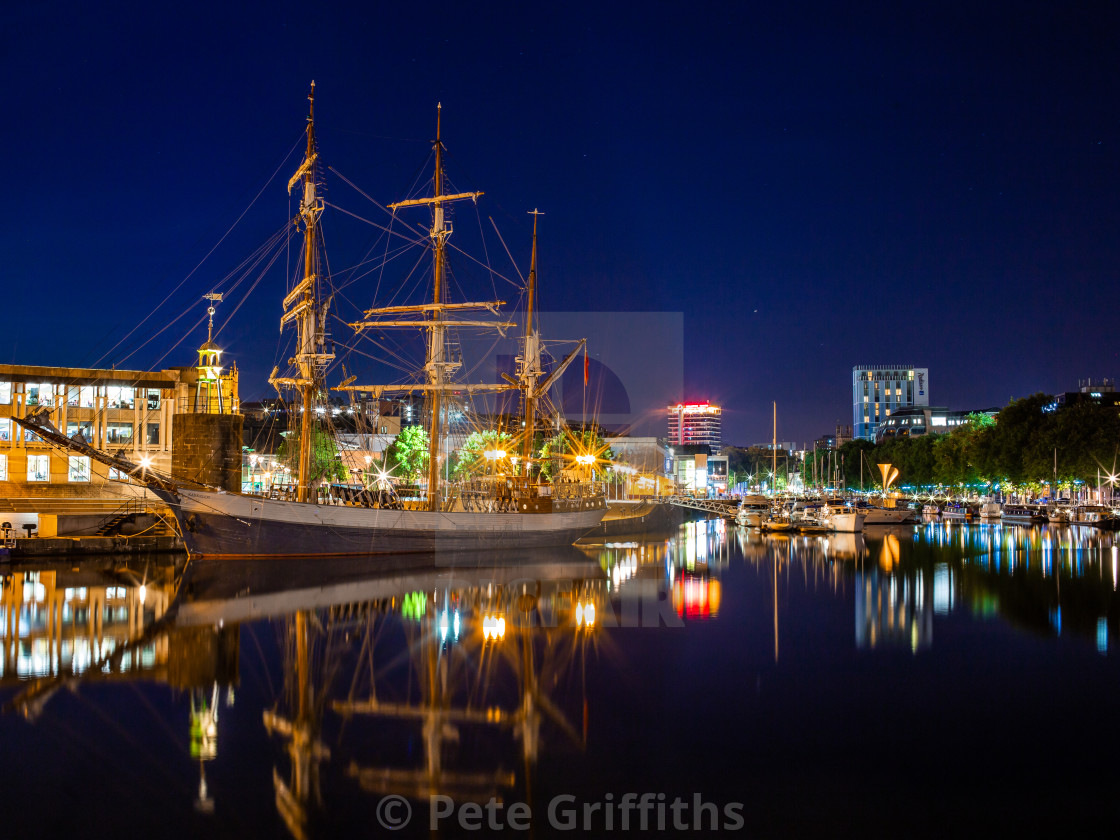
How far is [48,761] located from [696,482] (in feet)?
494

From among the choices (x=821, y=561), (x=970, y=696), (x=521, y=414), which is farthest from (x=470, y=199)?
(x=970, y=696)

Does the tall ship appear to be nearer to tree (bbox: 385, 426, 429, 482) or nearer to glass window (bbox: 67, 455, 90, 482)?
glass window (bbox: 67, 455, 90, 482)

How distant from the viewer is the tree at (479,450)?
53.3 meters

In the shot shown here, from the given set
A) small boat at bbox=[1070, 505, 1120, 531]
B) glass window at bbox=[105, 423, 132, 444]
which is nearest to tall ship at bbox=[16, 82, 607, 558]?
glass window at bbox=[105, 423, 132, 444]

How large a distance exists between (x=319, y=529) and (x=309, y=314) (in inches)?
425

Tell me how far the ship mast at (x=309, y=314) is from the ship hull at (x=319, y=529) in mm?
3492

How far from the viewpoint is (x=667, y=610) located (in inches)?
971

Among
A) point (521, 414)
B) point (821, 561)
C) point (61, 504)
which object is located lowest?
point (821, 561)

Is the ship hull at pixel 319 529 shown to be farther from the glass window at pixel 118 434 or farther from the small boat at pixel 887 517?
the small boat at pixel 887 517

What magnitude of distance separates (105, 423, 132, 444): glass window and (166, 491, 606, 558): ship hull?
18.2m

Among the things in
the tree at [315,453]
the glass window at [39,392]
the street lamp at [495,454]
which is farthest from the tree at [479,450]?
the glass window at [39,392]

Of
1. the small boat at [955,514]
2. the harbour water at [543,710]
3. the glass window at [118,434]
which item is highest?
the glass window at [118,434]

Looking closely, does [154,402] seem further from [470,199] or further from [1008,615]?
[1008,615]

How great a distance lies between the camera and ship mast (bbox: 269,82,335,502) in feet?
131
